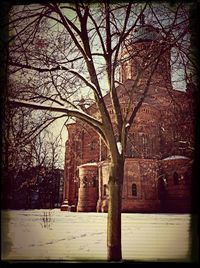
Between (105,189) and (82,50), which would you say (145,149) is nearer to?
(105,189)

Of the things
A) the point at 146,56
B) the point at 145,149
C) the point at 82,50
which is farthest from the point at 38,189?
the point at 146,56

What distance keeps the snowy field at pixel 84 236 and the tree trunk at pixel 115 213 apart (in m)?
0.04

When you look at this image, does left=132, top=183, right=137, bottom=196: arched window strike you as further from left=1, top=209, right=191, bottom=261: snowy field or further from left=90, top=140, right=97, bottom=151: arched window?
left=90, top=140, right=97, bottom=151: arched window

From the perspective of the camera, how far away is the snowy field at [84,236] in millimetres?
2217

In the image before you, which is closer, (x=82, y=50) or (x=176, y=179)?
(x=176, y=179)

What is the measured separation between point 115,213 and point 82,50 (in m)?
1.44

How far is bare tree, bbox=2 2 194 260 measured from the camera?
8.34ft

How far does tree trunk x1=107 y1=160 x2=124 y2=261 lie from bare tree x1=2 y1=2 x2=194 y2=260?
363mm

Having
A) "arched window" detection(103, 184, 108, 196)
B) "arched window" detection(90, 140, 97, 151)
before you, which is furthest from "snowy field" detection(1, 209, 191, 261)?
"arched window" detection(90, 140, 97, 151)

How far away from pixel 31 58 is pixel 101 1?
0.80 metres

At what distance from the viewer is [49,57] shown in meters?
2.63

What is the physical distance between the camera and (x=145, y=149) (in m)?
2.49

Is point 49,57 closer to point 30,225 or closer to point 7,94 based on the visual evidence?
point 7,94
